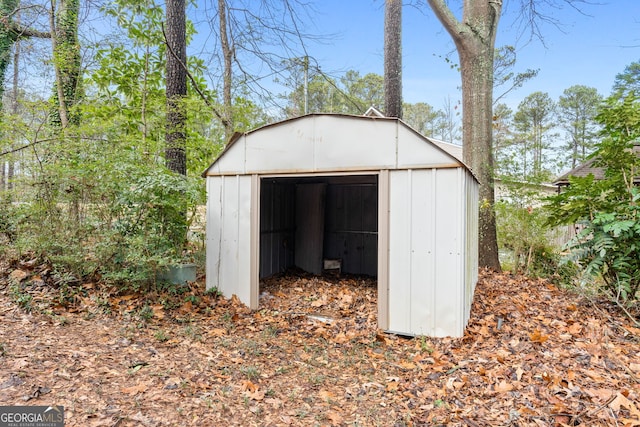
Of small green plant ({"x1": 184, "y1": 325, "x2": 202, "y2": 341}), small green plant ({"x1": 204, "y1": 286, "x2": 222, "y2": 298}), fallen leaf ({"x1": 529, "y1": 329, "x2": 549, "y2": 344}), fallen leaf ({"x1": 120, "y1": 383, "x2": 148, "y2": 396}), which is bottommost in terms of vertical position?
small green plant ({"x1": 184, "y1": 325, "x2": 202, "y2": 341})

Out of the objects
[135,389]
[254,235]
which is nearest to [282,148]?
[254,235]

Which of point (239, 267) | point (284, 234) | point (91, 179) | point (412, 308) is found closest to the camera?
point (412, 308)

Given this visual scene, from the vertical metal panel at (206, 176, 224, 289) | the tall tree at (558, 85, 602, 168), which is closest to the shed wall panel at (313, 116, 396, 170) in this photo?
the vertical metal panel at (206, 176, 224, 289)

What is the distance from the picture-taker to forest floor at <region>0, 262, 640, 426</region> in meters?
2.33

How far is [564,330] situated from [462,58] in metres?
5.25

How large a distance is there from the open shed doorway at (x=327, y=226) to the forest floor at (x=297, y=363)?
246cm

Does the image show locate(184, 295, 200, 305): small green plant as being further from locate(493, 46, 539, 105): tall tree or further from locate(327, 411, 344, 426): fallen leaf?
locate(493, 46, 539, 105): tall tree

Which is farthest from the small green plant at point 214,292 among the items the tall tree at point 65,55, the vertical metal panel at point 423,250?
the tall tree at point 65,55

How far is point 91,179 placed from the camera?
4398 mm

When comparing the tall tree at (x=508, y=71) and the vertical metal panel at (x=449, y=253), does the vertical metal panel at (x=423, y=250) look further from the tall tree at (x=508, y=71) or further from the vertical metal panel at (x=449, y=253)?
the tall tree at (x=508, y=71)

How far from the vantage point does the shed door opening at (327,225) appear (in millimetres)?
7195

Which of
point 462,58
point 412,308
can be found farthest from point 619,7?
point 412,308

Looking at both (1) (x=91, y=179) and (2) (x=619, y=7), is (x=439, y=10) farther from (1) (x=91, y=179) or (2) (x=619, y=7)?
(1) (x=91, y=179)

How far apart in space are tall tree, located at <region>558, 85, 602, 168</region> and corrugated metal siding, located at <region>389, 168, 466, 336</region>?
2257cm
